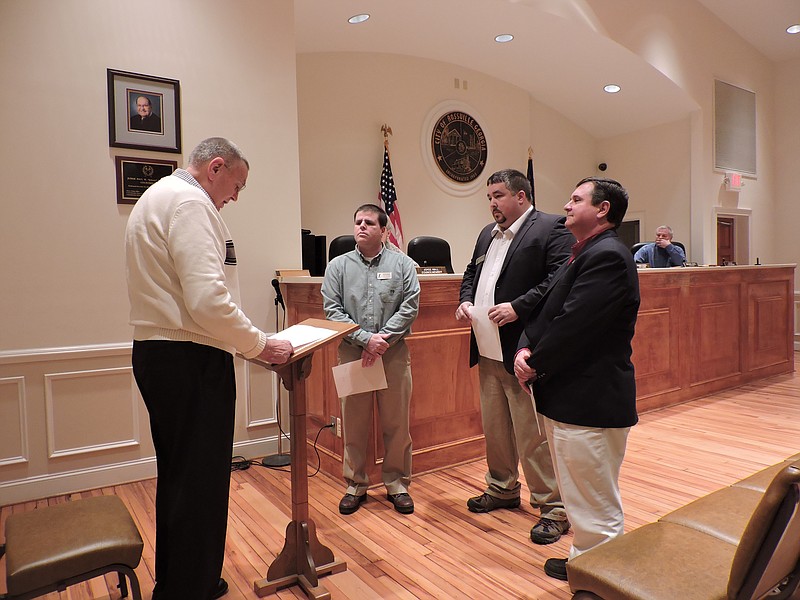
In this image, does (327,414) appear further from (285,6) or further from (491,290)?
(285,6)

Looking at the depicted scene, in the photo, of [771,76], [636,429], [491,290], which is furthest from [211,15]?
[771,76]

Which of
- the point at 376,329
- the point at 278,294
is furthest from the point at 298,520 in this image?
the point at 278,294

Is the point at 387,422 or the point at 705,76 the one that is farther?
the point at 705,76

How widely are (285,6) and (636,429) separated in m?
4.01

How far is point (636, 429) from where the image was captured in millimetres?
4504

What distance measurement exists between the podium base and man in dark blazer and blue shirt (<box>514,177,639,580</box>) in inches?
87.5

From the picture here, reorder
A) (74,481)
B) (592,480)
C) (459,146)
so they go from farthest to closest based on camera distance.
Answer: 1. (459,146)
2. (74,481)
3. (592,480)

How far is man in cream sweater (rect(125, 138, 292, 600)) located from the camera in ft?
6.12

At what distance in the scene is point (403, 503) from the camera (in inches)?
118

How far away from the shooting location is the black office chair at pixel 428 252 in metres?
5.61

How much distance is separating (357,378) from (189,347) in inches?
43.8

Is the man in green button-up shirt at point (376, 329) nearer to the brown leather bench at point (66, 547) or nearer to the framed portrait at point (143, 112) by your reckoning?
the brown leather bench at point (66, 547)

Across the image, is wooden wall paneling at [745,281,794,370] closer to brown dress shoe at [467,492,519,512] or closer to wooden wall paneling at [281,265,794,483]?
wooden wall paneling at [281,265,794,483]

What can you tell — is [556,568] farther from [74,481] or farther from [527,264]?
[74,481]
